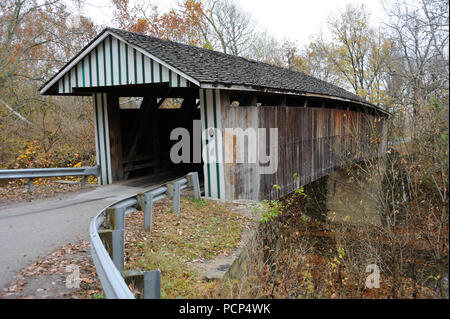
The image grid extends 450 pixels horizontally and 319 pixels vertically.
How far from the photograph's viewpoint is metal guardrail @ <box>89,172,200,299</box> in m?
2.87

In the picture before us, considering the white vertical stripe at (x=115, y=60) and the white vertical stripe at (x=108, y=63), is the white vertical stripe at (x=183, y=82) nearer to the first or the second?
the white vertical stripe at (x=115, y=60)

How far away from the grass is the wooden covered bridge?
3.84 feet

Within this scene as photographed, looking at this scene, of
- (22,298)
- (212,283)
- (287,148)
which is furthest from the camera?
(287,148)

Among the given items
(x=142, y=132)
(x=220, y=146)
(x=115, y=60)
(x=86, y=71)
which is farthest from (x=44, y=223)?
(x=142, y=132)

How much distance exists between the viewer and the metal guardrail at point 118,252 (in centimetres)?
287

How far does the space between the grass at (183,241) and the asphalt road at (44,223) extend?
2.99 ft

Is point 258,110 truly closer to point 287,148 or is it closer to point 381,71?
point 287,148

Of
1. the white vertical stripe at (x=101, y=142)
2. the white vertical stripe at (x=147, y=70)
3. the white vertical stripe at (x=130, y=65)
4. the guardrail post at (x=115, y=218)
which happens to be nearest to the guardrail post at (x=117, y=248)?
the guardrail post at (x=115, y=218)

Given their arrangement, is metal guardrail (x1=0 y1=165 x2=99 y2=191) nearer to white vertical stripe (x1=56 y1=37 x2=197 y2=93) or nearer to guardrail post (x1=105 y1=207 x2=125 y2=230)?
white vertical stripe (x1=56 y1=37 x2=197 y2=93)

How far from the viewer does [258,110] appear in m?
8.73

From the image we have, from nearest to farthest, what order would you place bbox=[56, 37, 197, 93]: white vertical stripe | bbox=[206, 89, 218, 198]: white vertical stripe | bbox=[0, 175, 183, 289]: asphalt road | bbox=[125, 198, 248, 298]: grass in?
1. bbox=[125, 198, 248, 298]: grass
2. bbox=[0, 175, 183, 289]: asphalt road
3. bbox=[56, 37, 197, 93]: white vertical stripe
4. bbox=[206, 89, 218, 198]: white vertical stripe

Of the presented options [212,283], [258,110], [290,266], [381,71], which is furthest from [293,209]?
[381,71]

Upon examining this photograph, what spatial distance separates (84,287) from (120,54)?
6.03 meters

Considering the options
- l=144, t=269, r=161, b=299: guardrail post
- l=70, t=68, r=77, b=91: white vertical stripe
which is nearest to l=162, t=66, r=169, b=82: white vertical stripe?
l=70, t=68, r=77, b=91: white vertical stripe
